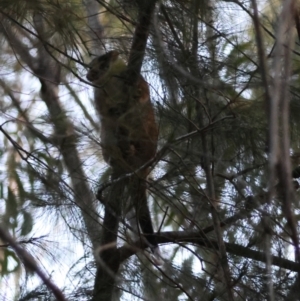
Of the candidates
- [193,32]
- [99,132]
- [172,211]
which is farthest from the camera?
[172,211]

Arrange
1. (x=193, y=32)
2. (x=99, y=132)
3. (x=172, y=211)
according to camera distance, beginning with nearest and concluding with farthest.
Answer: (x=193, y=32) → (x=99, y=132) → (x=172, y=211)

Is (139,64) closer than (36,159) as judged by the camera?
Yes

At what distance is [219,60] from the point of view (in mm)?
2857

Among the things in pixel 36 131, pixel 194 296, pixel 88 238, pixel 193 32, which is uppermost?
pixel 193 32

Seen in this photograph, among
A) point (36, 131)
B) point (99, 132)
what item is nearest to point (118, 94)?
point (99, 132)

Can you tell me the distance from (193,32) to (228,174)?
65cm

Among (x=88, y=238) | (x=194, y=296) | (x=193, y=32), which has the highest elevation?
(x=193, y=32)

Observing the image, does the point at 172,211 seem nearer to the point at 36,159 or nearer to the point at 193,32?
the point at 36,159

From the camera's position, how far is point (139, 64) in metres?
2.87

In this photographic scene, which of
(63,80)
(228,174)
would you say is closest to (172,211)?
(228,174)

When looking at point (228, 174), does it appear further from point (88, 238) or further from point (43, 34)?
point (43, 34)

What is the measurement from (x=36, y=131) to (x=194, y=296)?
1029mm

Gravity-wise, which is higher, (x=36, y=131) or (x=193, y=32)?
(x=193, y=32)

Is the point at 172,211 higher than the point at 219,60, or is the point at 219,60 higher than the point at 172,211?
the point at 219,60
